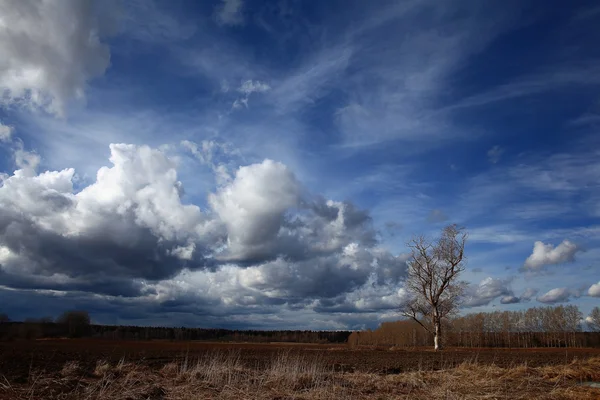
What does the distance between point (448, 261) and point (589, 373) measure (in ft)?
81.3

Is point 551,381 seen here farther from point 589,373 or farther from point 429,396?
point 429,396

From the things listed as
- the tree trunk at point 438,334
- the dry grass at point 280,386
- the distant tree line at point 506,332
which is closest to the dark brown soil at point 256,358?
the dry grass at point 280,386

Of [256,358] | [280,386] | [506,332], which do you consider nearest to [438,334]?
[256,358]

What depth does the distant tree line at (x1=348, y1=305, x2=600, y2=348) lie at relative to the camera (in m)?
120

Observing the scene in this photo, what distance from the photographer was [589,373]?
2227cm

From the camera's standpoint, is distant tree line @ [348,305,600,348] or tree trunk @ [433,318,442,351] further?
distant tree line @ [348,305,600,348]

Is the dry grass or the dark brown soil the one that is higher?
the dry grass

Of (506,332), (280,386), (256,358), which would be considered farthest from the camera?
(506,332)

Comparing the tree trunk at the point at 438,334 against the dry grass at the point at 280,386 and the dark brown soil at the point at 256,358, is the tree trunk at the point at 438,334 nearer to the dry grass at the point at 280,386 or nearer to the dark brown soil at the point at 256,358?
the dark brown soil at the point at 256,358

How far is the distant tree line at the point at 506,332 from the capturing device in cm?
12000

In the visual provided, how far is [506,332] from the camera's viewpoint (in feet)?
420

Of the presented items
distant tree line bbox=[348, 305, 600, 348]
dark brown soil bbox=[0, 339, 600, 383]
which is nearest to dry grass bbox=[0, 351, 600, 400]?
dark brown soil bbox=[0, 339, 600, 383]

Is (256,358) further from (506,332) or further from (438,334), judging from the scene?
(506,332)

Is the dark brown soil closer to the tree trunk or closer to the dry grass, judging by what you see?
the dry grass
